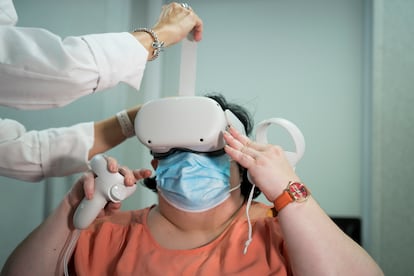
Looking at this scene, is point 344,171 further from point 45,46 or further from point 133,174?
point 45,46

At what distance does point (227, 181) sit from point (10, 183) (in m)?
0.73

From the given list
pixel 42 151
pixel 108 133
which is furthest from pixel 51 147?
pixel 108 133

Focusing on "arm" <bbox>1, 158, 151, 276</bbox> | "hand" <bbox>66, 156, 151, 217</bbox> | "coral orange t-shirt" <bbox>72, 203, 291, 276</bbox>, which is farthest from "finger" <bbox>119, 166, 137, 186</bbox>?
"coral orange t-shirt" <bbox>72, 203, 291, 276</bbox>

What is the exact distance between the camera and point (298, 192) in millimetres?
827

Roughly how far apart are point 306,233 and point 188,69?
583 mm

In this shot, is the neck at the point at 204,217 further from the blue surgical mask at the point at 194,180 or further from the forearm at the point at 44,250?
the forearm at the point at 44,250

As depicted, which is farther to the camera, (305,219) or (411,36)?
(411,36)

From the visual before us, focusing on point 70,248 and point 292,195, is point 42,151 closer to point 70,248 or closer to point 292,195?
point 70,248

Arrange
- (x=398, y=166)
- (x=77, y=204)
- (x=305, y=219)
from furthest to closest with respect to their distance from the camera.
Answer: (x=398, y=166) < (x=77, y=204) < (x=305, y=219)

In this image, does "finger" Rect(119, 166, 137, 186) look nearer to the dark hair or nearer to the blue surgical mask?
the blue surgical mask

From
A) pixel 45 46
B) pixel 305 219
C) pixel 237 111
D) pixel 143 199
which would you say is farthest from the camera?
pixel 143 199

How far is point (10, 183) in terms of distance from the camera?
1203 millimetres

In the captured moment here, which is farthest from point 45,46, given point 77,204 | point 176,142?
point 77,204

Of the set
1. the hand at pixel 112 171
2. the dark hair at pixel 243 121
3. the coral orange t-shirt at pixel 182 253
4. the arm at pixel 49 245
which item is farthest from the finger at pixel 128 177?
the dark hair at pixel 243 121
